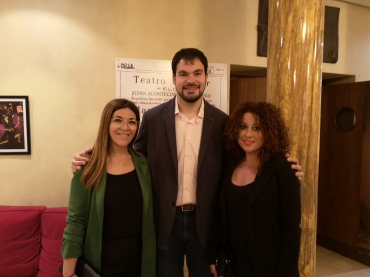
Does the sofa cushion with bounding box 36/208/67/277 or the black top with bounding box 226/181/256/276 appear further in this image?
the sofa cushion with bounding box 36/208/67/277

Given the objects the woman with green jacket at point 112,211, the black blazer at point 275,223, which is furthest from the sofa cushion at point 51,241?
the black blazer at point 275,223

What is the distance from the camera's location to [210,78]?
2850mm

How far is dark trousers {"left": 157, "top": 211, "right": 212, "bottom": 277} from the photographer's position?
1.69 meters

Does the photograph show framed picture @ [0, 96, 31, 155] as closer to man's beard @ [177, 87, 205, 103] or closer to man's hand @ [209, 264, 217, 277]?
man's beard @ [177, 87, 205, 103]

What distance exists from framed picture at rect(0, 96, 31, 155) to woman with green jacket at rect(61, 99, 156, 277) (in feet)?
4.23

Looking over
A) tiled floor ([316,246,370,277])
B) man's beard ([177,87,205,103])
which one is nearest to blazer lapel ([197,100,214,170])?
man's beard ([177,87,205,103])

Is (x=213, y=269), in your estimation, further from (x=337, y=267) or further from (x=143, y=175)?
(x=337, y=267)

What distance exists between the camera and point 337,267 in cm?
325

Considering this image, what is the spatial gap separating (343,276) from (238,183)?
7.93 feet

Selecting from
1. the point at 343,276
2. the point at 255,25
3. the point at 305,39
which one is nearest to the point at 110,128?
the point at 305,39

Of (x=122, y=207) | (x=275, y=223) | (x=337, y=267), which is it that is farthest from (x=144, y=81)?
(x=337, y=267)

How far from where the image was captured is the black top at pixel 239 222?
137 cm

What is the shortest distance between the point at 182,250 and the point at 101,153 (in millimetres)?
779

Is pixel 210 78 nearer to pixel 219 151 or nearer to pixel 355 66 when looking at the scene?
pixel 219 151
